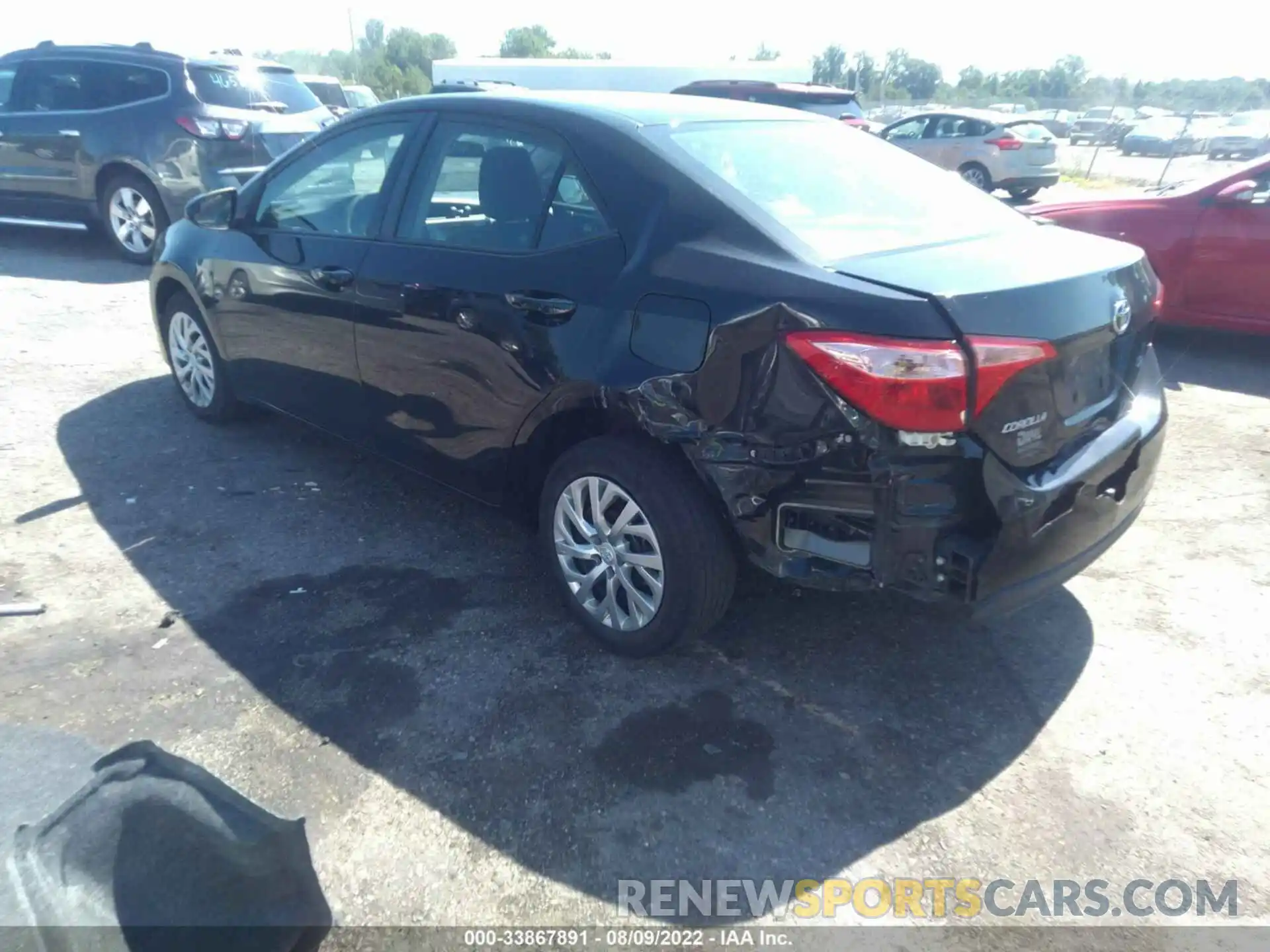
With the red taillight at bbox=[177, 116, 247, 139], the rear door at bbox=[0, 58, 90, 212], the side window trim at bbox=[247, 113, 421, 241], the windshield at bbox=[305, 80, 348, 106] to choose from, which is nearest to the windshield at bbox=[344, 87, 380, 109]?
the windshield at bbox=[305, 80, 348, 106]

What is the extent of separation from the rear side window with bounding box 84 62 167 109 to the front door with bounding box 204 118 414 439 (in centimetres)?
561

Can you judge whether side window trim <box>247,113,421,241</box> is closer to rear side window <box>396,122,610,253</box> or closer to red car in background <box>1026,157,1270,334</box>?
rear side window <box>396,122,610,253</box>

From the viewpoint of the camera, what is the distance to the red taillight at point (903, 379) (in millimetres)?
2631

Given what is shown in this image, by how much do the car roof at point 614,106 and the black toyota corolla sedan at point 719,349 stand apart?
0.02m

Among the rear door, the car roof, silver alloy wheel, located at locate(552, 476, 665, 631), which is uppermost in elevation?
the car roof

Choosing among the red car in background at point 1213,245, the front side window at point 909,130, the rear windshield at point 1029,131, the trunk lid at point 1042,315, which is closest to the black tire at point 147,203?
the red car in background at point 1213,245

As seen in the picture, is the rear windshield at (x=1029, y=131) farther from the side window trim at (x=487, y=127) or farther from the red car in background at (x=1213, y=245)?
the side window trim at (x=487, y=127)

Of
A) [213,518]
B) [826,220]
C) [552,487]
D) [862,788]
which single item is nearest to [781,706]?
[862,788]

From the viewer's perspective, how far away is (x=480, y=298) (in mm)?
3555

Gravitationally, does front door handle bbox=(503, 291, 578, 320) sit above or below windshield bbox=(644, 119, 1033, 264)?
below

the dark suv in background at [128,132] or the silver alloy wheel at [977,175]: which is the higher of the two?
the dark suv in background at [128,132]

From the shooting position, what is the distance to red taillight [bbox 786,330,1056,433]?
8.64 ft

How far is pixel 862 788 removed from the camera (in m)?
2.87

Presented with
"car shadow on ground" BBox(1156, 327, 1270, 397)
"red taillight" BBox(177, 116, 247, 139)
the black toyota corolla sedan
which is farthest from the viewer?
"red taillight" BBox(177, 116, 247, 139)
